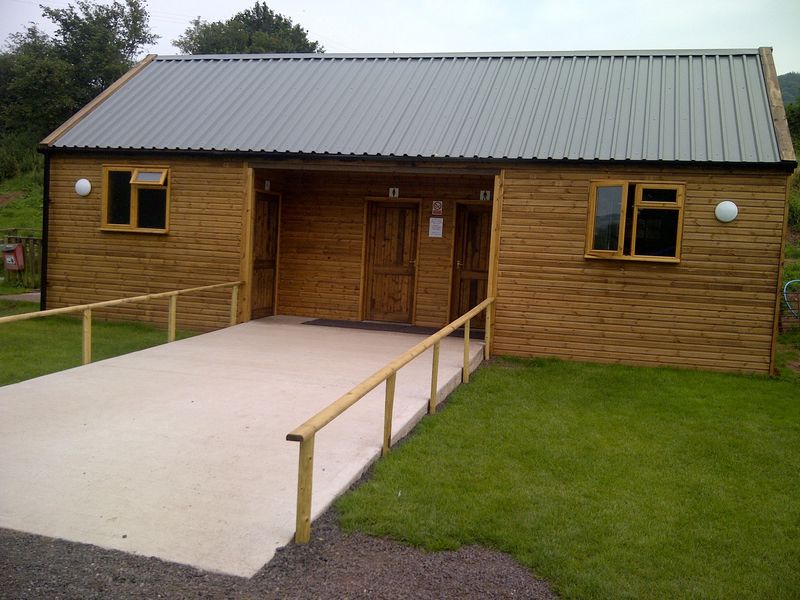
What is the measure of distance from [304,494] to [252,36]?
142 ft

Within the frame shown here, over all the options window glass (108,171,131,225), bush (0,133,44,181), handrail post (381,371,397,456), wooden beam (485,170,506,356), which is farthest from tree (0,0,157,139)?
handrail post (381,371,397,456)

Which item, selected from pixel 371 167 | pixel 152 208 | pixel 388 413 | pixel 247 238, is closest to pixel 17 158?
pixel 152 208

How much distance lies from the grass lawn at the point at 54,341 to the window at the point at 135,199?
1.65m

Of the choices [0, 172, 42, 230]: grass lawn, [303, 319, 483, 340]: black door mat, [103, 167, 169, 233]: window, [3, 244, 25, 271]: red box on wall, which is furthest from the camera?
[0, 172, 42, 230]: grass lawn

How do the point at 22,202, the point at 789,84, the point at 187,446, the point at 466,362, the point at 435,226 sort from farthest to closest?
the point at 789,84, the point at 22,202, the point at 435,226, the point at 466,362, the point at 187,446

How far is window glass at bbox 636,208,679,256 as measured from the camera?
1021 centimetres

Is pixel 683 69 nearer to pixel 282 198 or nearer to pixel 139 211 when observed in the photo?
pixel 282 198

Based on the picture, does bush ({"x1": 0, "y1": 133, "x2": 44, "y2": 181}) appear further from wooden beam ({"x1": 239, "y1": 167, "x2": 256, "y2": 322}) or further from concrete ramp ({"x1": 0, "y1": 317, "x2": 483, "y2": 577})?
concrete ramp ({"x1": 0, "y1": 317, "x2": 483, "y2": 577})

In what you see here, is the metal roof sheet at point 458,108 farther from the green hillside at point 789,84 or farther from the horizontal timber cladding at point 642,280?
the green hillside at point 789,84

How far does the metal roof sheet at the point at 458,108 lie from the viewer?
35.1 ft

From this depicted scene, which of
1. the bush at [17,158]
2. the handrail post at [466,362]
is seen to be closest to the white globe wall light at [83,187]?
the handrail post at [466,362]

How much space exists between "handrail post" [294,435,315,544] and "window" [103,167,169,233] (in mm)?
8904

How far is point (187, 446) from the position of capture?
577 centimetres

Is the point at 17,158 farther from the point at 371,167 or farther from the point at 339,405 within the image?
the point at 339,405
